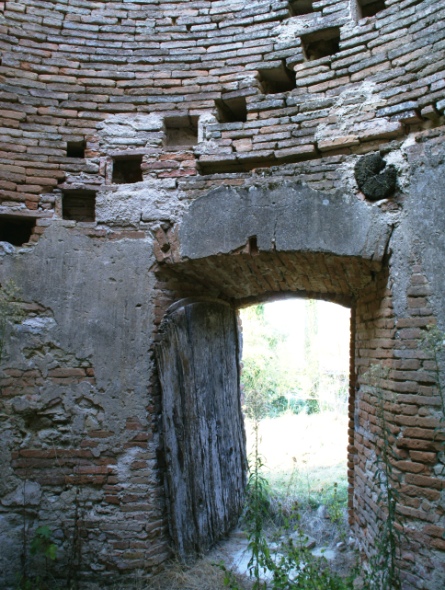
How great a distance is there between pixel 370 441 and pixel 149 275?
195 cm

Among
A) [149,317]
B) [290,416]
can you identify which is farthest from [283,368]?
[149,317]

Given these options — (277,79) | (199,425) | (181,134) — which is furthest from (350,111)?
(199,425)

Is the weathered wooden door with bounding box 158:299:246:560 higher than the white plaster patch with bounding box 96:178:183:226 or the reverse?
the reverse

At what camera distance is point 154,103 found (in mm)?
3775

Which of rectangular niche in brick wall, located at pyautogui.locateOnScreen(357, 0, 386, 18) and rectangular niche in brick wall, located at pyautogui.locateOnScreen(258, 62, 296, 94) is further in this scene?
rectangular niche in brick wall, located at pyautogui.locateOnScreen(258, 62, 296, 94)

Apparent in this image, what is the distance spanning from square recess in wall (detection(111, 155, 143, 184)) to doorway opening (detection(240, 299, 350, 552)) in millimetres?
1835

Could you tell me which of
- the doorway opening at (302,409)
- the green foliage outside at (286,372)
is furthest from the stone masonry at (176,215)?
the green foliage outside at (286,372)

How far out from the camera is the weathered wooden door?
3484mm

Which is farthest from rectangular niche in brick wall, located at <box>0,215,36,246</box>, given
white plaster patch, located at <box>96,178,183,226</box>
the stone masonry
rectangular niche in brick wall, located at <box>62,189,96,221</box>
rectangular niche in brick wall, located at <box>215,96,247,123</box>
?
rectangular niche in brick wall, located at <box>215,96,247,123</box>

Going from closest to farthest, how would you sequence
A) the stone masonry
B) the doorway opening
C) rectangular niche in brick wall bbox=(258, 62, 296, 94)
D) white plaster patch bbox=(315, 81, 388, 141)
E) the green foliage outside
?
the stone masonry, white plaster patch bbox=(315, 81, 388, 141), rectangular niche in brick wall bbox=(258, 62, 296, 94), the doorway opening, the green foliage outside

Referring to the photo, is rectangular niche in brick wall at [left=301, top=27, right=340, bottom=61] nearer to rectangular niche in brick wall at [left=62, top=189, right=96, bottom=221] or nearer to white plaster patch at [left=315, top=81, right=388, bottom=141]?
white plaster patch at [left=315, top=81, right=388, bottom=141]

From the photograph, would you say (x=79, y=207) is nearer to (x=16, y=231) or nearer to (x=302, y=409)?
(x=16, y=231)

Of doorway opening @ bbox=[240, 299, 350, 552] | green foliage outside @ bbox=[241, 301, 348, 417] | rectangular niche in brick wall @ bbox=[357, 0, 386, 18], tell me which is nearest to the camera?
rectangular niche in brick wall @ bbox=[357, 0, 386, 18]

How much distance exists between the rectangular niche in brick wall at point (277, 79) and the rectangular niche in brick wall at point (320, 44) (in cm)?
20
